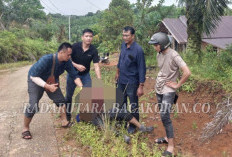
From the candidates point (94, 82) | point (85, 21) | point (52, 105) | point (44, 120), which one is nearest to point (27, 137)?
point (44, 120)

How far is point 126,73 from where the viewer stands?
14.2 ft

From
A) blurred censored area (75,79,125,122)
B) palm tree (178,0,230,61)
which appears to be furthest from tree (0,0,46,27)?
blurred censored area (75,79,125,122)

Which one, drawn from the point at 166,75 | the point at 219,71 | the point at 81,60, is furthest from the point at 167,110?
the point at 219,71

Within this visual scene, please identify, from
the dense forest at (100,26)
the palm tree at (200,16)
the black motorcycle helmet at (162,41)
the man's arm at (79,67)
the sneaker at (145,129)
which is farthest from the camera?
the dense forest at (100,26)

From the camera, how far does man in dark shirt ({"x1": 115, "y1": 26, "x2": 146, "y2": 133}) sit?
4.15 m

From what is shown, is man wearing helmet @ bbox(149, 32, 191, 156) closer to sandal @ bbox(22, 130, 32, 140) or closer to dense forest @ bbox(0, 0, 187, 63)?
sandal @ bbox(22, 130, 32, 140)

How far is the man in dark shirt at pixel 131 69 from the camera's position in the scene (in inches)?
163

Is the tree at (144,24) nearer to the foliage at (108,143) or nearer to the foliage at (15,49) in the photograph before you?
the foliage at (108,143)

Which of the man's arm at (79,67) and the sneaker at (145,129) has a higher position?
the man's arm at (79,67)

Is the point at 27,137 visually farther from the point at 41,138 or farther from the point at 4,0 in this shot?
the point at 4,0

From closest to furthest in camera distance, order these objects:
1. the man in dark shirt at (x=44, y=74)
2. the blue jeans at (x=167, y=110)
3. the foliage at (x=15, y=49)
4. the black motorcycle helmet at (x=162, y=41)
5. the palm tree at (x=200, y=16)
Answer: the black motorcycle helmet at (x=162, y=41)
the blue jeans at (x=167, y=110)
the man in dark shirt at (x=44, y=74)
the palm tree at (x=200, y=16)
the foliage at (x=15, y=49)

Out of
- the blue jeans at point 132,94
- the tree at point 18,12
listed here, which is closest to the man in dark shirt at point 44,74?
the blue jeans at point 132,94

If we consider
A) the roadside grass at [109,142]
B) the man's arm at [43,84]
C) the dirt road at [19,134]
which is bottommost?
the dirt road at [19,134]

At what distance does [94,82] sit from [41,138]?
135 centimetres
